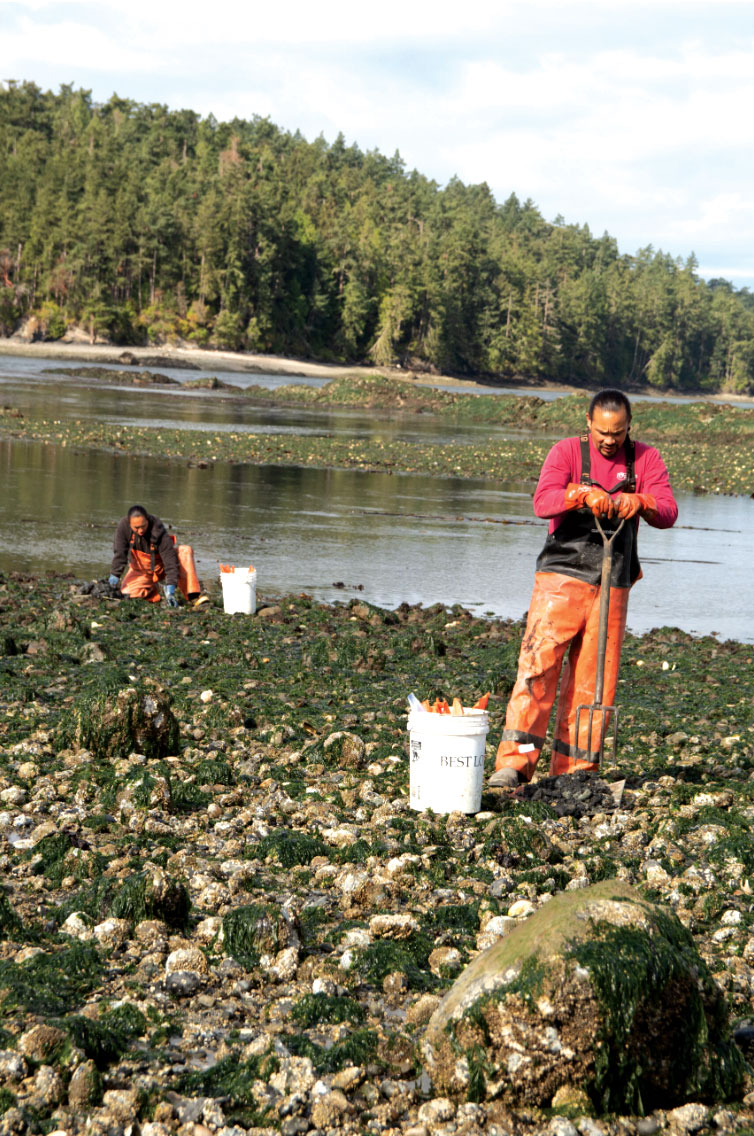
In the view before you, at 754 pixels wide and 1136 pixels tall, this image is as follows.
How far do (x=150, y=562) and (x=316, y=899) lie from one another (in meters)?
8.73

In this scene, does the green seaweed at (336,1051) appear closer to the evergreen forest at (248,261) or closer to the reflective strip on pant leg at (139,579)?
the reflective strip on pant leg at (139,579)

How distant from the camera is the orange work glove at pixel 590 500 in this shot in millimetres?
6938

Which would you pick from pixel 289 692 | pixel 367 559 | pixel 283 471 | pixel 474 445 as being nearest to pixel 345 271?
pixel 474 445

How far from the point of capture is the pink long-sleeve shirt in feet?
23.5

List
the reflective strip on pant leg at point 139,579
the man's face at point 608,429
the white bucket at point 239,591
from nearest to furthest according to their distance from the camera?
the man's face at point 608,429, the white bucket at point 239,591, the reflective strip on pant leg at point 139,579

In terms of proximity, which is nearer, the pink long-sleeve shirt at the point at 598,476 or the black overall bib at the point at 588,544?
the pink long-sleeve shirt at the point at 598,476

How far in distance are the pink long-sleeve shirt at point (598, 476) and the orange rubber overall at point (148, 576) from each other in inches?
285

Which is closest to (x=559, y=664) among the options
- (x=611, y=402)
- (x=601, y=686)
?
(x=601, y=686)

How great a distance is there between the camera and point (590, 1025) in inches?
155

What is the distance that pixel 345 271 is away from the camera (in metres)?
140

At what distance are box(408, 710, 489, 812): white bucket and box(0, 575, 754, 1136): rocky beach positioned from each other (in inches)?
4.4

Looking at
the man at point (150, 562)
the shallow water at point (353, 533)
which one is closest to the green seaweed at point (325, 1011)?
the man at point (150, 562)

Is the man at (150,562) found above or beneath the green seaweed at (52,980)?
above

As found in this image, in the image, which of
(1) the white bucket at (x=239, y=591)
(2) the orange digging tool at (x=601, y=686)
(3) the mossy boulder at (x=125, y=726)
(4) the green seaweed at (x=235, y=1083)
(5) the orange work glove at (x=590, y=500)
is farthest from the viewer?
(1) the white bucket at (x=239, y=591)
